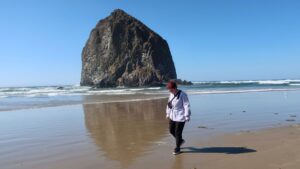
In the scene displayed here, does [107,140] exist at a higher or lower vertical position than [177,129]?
lower

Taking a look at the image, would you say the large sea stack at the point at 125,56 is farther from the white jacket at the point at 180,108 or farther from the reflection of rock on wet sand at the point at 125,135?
the white jacket at the point at 180,108

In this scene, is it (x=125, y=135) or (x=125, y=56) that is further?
(x=125, y=56)

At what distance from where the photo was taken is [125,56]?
276 feet

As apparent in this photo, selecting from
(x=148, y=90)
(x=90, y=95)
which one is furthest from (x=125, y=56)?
(x=90, y=95)

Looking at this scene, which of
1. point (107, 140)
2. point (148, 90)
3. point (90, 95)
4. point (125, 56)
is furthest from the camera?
point (125, 56)

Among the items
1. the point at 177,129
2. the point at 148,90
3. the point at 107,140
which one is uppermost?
the point at 177,129

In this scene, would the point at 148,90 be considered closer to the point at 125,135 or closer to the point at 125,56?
the point at 125,56

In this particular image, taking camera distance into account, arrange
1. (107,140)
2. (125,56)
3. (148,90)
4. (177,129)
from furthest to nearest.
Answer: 1. (125,56)
2. (148,90)
3. (107,140)
4. (177,129)

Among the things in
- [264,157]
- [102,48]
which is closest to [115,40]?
[102,48]

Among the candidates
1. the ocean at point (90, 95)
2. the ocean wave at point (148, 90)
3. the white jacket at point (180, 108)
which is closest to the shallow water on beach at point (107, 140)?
the white jacket at point (180, 108)

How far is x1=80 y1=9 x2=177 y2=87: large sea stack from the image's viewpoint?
79.9 m

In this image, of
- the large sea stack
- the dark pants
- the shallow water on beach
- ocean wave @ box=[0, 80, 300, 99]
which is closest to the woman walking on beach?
the dark pants

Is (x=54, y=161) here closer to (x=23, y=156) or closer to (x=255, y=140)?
(x=23, y=156)

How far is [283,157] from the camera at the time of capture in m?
6.13
